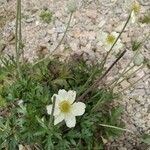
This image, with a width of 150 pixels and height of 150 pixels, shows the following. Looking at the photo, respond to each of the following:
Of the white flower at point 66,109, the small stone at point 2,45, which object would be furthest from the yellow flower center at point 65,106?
the small stone at point 2,45

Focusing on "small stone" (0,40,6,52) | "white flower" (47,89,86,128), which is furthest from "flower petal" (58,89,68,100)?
"small stone" (0,40,6,52)

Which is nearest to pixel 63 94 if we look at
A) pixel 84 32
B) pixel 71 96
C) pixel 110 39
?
pixel 71 96

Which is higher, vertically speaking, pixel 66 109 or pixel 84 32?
pixel 66 109

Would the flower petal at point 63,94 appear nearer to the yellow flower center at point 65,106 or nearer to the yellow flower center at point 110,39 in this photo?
the yellow flower center at point 65,106

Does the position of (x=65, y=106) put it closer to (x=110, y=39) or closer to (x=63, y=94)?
(x=63, y=94)

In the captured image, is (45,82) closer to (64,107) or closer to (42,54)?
(42,54)

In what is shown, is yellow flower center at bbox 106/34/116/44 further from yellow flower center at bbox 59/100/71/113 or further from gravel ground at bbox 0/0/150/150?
yellow flower center at bbox 59/100/71/113
